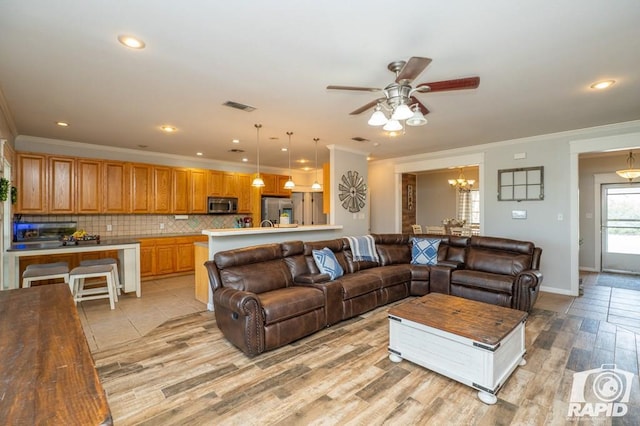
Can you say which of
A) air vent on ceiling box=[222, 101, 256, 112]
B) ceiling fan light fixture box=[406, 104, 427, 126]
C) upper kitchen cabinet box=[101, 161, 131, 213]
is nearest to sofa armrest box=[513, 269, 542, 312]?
ceiling fan light fixture box=[406, 104, 427, 126]

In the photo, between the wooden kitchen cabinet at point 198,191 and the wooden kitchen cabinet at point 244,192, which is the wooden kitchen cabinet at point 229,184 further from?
the wooden kitchen cabinet at point 198,191

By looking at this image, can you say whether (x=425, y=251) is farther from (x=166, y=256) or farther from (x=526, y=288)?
(x=166, y=256)

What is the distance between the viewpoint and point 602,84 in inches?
118

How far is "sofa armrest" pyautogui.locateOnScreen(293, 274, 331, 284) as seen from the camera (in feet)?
12.2

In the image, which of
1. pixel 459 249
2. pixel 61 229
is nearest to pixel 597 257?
pixel 459 249

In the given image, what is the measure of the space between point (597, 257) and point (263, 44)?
→ 8.30 m

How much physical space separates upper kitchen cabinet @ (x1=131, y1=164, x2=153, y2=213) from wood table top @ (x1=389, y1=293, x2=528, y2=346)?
5.42m

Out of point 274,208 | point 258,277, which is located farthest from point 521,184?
point 274,208

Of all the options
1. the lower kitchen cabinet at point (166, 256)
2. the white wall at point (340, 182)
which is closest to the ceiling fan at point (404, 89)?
the white wall at point (340, 182)

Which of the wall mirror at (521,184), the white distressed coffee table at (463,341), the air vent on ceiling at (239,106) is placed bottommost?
the white distressed coffee table at (463,341)

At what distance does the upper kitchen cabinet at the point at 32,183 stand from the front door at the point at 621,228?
1100 cm

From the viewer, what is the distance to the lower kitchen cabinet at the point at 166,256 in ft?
19.2

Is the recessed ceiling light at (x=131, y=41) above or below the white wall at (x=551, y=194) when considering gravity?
above

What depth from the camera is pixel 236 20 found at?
2.00m
